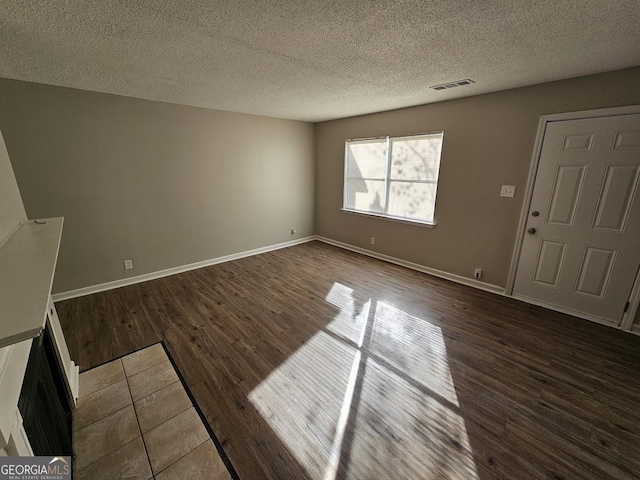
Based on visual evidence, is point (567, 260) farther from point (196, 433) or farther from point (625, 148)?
point (196, 433)

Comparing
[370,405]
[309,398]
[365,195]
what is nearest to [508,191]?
[365,195]

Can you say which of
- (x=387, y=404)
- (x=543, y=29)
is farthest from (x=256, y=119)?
(x=387, y=404)

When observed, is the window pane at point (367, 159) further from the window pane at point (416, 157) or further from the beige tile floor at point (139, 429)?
the beige tile floor at point (139, 429)

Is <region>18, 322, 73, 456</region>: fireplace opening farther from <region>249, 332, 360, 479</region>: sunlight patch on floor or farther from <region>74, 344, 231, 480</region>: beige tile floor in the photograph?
<region>249, 332, 360, 479</region>: sunlight patch on floor

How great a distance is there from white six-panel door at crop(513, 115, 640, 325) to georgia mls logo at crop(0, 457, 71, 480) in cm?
406

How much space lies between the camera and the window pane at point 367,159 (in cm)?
427

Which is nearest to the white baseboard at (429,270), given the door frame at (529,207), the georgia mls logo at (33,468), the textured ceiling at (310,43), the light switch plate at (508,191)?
the door frame at (529,207)

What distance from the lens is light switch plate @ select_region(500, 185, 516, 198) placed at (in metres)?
3.02

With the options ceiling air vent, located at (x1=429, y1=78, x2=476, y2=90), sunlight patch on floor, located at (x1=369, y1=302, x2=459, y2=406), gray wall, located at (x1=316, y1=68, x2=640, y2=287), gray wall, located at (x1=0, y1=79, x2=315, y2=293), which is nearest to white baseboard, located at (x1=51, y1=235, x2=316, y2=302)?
gray wall, located at (x1=0, y1=79, x2=315, y2=293)

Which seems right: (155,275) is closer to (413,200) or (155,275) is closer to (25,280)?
(25,280)

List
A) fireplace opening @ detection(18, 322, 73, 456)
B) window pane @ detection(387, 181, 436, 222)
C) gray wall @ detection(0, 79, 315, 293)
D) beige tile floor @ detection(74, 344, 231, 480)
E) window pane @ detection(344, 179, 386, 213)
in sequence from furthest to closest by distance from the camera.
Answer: window pane @ detection(344, 179, 386, 213) < window pane @ detection(387, 181, 436, 222) < gray wall @ detection(0, 79, 315, 293) < beige tile floor @ detection(74, 344, 231, 480) < fireplace opening @ detection(18, 322, 73, 456)

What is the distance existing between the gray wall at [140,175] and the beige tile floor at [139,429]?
1.87 m

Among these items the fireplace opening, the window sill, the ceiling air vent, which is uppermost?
the ceiling air vent

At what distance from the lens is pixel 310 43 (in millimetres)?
1833
